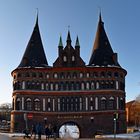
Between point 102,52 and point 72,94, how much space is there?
34.8 ft

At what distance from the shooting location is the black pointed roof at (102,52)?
242ft

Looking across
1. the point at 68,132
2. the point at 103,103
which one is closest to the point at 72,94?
the point at 103,103

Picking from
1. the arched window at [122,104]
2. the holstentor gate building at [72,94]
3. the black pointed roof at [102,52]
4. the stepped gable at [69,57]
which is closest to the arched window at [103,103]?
the holstentor gate building at [72,94]

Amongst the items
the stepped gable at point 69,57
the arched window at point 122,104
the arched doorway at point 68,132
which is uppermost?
the stepped gable at point 69,57

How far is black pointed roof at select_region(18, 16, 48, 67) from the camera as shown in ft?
245

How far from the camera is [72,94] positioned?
71.5 metres

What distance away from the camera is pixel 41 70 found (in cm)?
7300

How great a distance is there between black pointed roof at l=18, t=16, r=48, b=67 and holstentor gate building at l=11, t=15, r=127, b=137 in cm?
86

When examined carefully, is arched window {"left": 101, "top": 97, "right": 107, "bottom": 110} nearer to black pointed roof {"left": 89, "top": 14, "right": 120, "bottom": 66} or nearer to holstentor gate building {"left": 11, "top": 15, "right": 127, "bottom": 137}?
holstentor gate building {"left": 11, "top": 15, "right": 127, "bottom": 137}

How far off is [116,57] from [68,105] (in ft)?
43.3

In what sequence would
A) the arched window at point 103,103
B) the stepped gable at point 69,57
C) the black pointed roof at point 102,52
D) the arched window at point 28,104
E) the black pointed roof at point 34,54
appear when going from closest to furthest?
the arched window at point 103,103
the arched window at point 28,104
the stepped gable at point 69,57
the black pointed roof at point 102,52
the black pointed roof at point 34,54

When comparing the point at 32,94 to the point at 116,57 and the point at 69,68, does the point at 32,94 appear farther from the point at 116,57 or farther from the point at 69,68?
the point at 116,57

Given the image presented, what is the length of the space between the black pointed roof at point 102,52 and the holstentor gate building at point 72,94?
197 mm

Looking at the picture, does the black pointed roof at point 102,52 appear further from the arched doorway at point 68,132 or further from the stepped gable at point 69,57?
the arched doorway at point 68,132
